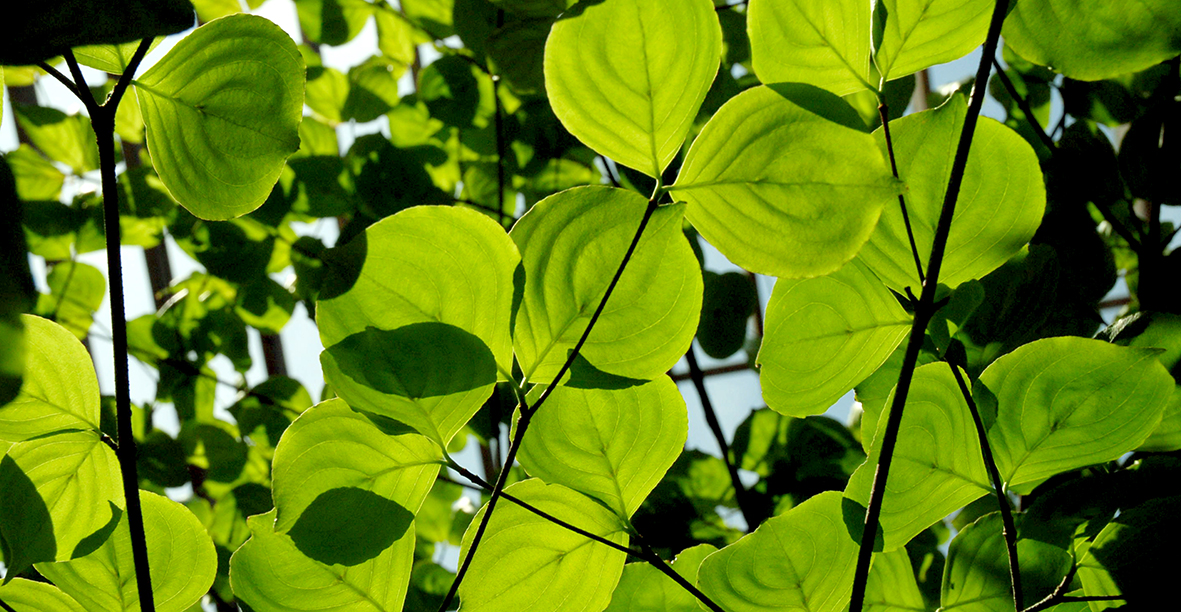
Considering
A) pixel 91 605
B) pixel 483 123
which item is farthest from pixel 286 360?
pixel 91 605

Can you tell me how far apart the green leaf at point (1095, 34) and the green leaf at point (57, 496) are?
36cm

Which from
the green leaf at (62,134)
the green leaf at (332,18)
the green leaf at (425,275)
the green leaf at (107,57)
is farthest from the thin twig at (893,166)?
the green leaf at (62,134)

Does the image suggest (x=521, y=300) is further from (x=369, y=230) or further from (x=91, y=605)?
(x=91, y=605)

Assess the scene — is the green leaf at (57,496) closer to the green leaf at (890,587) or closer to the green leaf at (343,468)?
the green leaf at (343,468)

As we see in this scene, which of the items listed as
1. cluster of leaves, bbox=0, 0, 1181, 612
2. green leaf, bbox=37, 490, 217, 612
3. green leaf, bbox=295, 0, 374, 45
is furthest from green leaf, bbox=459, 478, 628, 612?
green leaf, bbox=295, 0, 374, 45

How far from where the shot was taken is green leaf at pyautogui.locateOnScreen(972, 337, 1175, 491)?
0.80ft

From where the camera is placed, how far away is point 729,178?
0.67ft

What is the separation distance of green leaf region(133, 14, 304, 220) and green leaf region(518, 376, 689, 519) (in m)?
0.12

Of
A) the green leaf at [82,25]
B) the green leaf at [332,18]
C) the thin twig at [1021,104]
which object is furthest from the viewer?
the green leaf at [332,18]

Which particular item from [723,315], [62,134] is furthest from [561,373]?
[62,134]

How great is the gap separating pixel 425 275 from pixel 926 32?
175 millimetres

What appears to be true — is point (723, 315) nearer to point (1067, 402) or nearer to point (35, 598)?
point (1067, 402)

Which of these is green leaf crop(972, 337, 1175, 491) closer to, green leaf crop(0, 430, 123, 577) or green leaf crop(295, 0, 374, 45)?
green leaf crop(0, 430, 123, 577)

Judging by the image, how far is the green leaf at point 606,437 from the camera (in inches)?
9.8
